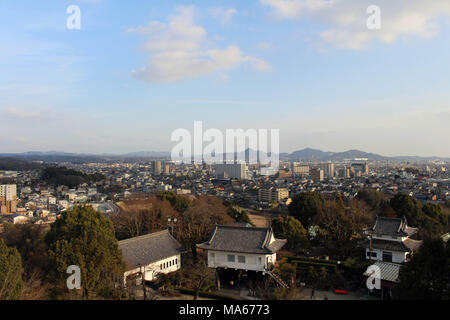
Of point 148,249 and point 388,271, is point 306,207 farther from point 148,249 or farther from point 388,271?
point 148,249

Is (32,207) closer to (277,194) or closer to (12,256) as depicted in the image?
(277,194)

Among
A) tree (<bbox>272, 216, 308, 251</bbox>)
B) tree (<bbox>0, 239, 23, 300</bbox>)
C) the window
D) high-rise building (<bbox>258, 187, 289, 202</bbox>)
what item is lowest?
high-rise building (<bbox>258, 187, 289, 202</bbox>)

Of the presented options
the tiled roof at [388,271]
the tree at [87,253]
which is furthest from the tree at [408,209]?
the tree at [87,253]

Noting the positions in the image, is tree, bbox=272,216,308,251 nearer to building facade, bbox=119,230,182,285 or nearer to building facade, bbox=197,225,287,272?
building facade, bbox=197,225,287,272

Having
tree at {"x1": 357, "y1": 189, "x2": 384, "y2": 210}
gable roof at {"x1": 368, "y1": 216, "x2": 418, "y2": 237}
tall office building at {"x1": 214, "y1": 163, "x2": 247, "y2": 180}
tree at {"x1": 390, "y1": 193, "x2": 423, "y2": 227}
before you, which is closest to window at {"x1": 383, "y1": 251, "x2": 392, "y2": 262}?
gable roof at {"x1": 368, "y1": 216, "x2": 418, "y2": 237}

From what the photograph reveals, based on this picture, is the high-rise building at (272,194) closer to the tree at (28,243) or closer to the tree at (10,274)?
the tree at (28,243)

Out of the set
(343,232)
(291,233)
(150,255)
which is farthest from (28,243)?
(343,232)
